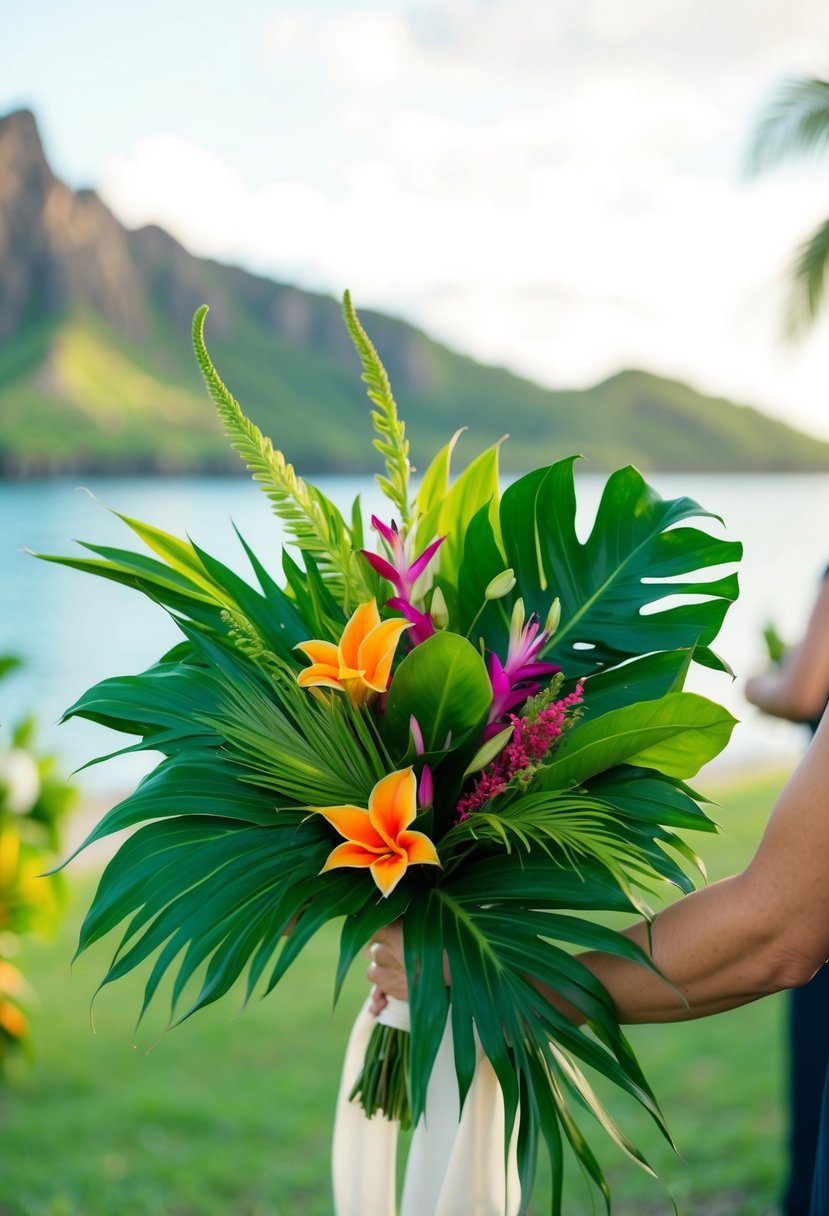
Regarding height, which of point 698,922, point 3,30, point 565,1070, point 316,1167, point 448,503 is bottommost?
point 316,1167

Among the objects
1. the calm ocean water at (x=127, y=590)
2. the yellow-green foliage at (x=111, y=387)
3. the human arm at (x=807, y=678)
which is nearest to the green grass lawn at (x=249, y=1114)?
the human arm at (x=807, y=678)

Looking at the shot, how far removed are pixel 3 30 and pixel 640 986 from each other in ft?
216

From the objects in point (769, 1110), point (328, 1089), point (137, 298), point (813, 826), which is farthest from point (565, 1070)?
point (137, 298)

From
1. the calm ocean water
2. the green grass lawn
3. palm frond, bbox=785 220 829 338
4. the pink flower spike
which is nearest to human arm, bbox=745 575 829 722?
the green grass lawn

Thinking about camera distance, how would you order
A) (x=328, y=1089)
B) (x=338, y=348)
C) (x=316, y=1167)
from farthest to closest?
(x=338, y=348), (x=328, y=1089), (x=316, y=1167)

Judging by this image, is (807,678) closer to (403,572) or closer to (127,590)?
(403,572)

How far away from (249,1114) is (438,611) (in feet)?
10.3

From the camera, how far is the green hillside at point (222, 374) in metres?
44.5

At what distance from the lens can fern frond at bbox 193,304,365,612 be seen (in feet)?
3.52

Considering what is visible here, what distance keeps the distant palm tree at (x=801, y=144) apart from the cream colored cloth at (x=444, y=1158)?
261 inches

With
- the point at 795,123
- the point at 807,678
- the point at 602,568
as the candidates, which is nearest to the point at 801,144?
the point at 795,123

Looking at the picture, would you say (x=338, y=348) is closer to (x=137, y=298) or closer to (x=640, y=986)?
(x=137, y=298)

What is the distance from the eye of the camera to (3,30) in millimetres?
56875

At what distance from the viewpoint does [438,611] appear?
116 cm
